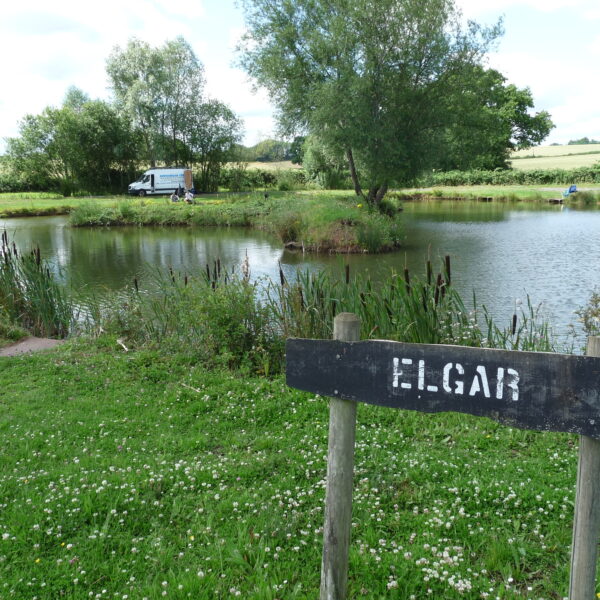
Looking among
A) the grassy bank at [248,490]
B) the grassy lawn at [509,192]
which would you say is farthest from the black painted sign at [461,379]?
the grassy lawn at [509,192]

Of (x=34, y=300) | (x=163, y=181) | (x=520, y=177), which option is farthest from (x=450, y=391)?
(x=520, y=177)

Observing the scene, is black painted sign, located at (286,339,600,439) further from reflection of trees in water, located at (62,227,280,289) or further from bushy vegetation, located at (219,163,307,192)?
bushy vegetation, located at (219,163,307,192)

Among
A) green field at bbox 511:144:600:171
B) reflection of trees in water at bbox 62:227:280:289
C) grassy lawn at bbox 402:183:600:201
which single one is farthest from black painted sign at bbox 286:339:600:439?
green field at bbox 511:144:600:171

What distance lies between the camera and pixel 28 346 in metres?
7.99

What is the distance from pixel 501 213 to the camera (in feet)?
114

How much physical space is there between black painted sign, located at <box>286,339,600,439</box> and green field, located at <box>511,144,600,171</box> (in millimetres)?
69627

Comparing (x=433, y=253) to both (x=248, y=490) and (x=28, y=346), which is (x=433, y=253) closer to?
(x=28, y=346)

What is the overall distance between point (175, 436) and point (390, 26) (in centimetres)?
2178

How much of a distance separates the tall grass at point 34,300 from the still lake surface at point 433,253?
1.19 metres

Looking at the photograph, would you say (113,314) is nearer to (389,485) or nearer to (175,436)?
(175,436)

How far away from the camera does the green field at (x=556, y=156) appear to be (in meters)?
68.2

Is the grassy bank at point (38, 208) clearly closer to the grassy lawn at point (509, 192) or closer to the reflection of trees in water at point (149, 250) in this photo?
the reflection of trees in water at point (149, 250)

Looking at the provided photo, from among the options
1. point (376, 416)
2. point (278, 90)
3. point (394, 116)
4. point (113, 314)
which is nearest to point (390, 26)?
point (394, 116)

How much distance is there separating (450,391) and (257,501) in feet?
6.18
